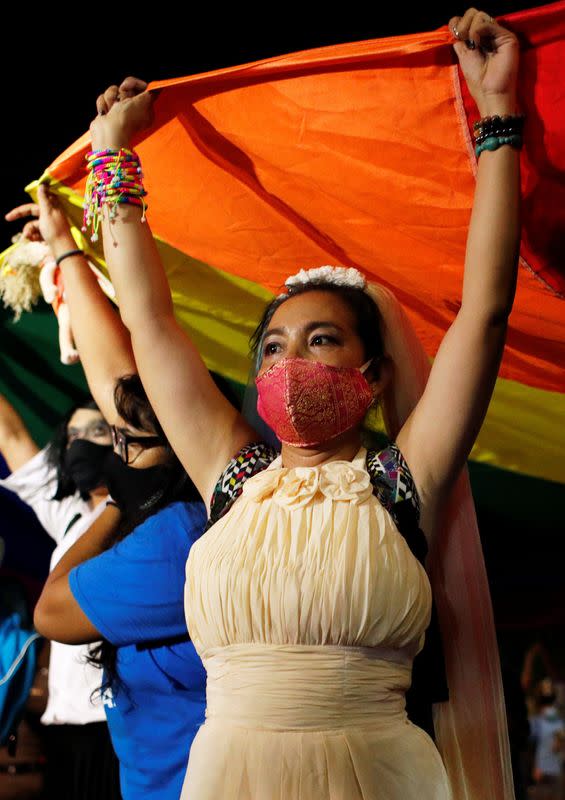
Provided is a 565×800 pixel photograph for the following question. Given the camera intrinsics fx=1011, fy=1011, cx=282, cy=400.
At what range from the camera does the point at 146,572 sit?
7.74ft

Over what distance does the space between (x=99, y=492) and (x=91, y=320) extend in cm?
111

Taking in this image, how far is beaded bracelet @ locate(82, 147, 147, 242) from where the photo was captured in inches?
92.6

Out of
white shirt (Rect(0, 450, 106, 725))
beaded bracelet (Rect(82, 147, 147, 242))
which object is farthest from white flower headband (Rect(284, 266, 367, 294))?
white shirt (Rect(0, 450, 106, 725))

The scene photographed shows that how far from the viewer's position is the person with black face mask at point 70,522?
3.37 metres

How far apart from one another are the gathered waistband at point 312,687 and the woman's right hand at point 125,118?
122 centimetres

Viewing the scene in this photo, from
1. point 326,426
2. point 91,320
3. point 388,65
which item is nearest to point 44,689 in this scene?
point 91,320

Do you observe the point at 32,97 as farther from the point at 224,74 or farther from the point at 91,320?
the point at 224,74

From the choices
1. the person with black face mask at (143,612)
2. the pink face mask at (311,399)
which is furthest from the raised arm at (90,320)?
the pink face mask at (311,399)

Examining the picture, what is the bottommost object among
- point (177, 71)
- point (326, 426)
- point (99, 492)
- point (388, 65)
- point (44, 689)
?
point (44, 689)

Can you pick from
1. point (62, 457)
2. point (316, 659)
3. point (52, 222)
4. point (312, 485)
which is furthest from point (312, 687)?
point (62, 457)

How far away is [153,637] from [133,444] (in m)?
0.55

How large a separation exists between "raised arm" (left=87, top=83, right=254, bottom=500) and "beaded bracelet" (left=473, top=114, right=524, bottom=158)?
79 cm

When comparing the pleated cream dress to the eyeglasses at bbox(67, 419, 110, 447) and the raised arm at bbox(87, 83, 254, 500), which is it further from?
the eyeglasses at bbox(67, 419, 110, 447)

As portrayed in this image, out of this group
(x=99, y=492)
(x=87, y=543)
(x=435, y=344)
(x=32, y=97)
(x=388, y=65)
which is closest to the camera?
(x=388, y=65)
